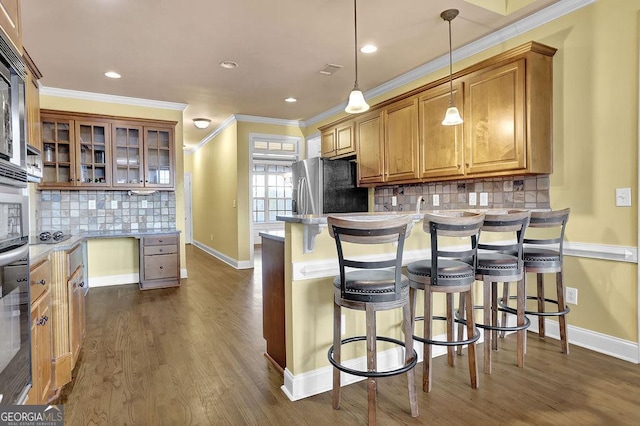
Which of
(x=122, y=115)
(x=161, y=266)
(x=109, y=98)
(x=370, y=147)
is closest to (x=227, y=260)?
(x=161, y=266)

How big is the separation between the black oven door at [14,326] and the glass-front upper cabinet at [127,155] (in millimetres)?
3866

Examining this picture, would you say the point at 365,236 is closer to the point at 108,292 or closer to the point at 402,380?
the point at 402,380

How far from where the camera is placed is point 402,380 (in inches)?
92.1

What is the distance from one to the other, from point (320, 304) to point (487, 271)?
1.08 meters

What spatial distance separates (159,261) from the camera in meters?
4.95

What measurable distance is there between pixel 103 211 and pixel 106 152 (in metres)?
0.83

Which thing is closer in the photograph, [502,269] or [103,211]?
[502,269]

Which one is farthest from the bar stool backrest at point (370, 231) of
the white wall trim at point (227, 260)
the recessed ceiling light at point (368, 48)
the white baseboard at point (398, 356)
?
the white wall trim at point (227, 260)

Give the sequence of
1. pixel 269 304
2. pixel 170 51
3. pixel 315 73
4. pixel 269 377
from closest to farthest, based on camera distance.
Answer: pixel 269 377, pixel 269 304, pixel 170 51, pixel 315 73

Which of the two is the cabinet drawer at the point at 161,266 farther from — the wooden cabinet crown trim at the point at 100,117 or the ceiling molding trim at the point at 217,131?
the ceiling molding trim at the point at 217,131

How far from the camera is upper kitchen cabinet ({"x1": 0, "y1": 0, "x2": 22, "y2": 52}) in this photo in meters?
1.46

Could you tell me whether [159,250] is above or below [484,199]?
below

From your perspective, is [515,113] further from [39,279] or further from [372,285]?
[39,279]

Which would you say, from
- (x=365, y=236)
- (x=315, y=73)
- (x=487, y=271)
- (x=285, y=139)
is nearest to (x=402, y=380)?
(x=487, y=271)
